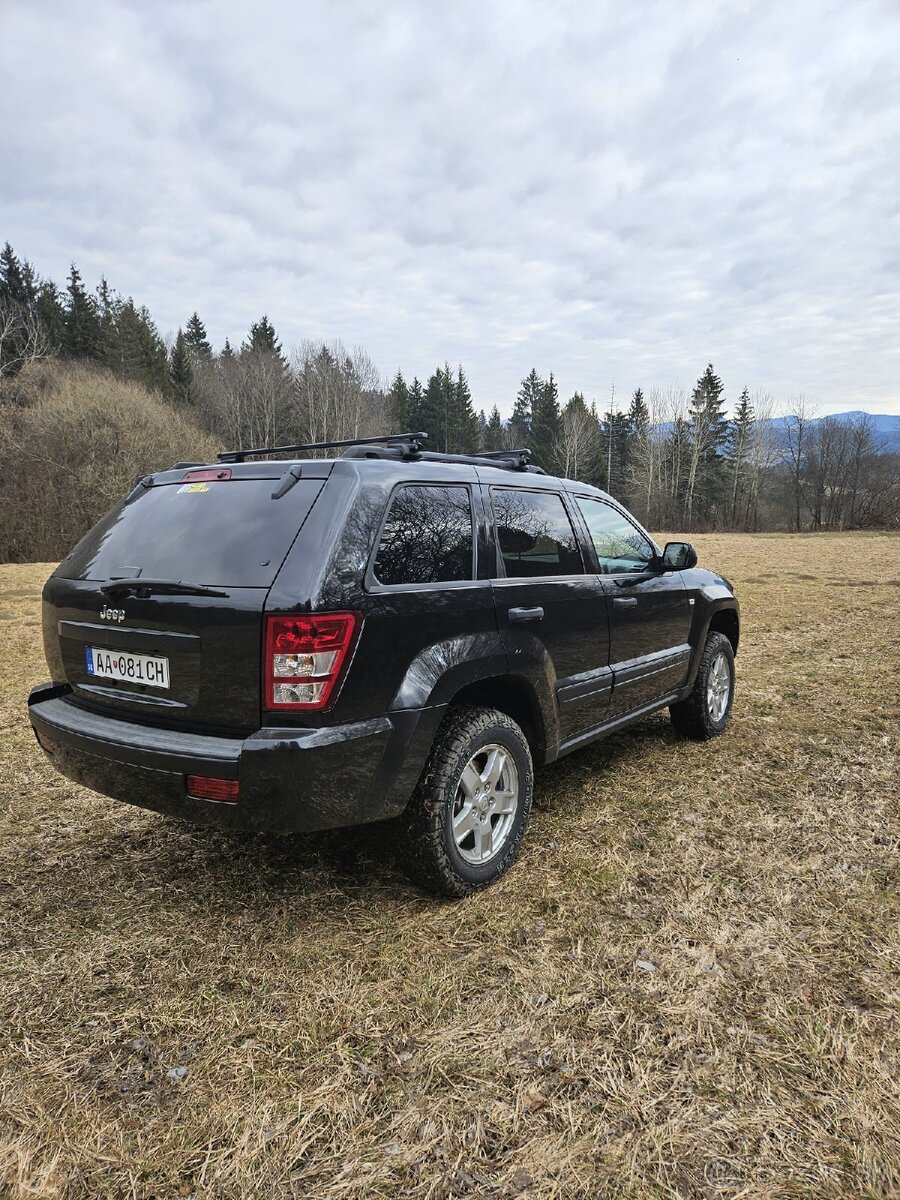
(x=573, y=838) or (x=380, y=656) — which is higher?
(x=380, y=656)

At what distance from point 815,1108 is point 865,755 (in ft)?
10.5

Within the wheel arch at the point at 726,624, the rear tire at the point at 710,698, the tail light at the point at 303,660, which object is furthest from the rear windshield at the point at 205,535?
the wheel arch at the point at 726,624

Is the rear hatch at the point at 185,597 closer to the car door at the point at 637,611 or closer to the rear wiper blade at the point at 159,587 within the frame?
the rear wiper blade at the point at 159,587

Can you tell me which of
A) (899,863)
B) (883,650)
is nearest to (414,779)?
(899,863)

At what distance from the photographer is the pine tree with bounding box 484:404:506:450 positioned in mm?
78500

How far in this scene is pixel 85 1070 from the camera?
194 centimetres

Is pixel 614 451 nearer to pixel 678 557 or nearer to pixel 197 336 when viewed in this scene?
pixel 197 336

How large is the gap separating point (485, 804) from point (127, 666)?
1538mm

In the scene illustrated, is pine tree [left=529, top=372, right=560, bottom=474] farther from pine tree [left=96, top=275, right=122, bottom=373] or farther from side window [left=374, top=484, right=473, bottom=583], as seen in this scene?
side window [left=374, top=484, right=473, bottom=583]

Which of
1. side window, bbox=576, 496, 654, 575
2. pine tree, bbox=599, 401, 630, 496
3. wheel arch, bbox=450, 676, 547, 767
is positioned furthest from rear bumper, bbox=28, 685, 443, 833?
pine tree, bbox=599, 401, 630, 496

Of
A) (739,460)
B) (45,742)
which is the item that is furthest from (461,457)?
(739,460)

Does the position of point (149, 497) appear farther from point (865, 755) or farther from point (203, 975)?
point (865, 755)

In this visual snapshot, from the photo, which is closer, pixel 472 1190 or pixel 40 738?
pixel 472 1190

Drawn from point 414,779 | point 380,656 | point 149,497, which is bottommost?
point 414,779
